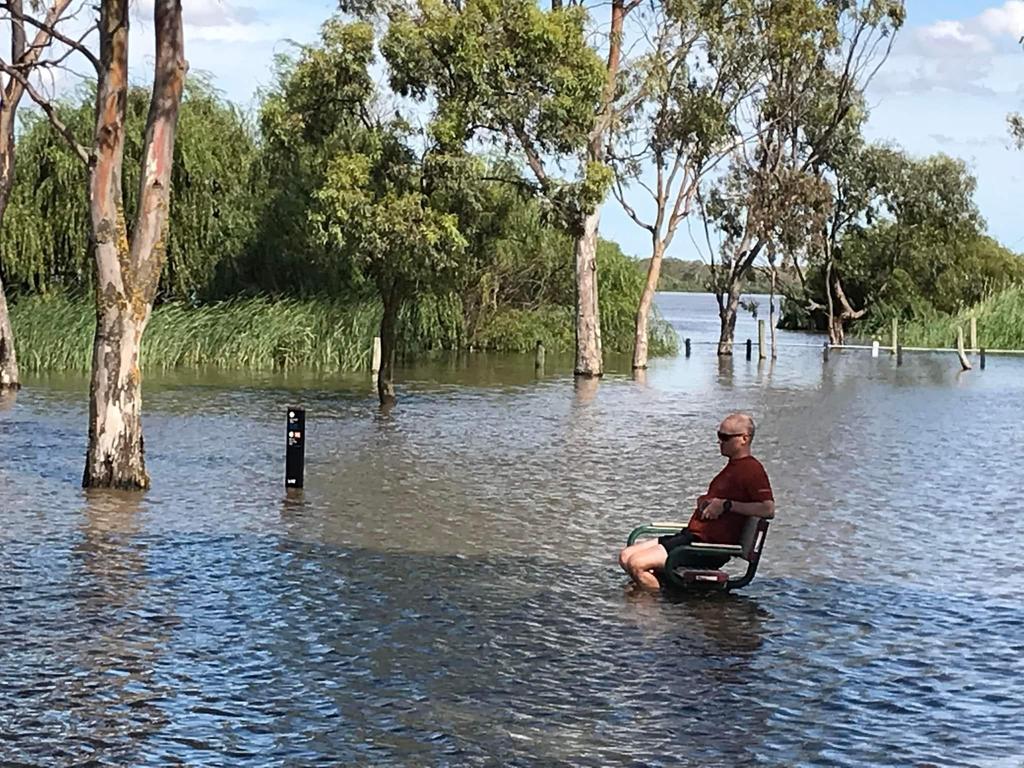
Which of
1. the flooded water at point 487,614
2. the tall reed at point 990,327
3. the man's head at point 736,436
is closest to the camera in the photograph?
the flooded water at point 487,614

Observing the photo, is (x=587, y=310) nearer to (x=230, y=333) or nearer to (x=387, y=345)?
(x=230, y=333)

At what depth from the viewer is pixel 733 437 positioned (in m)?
11.0

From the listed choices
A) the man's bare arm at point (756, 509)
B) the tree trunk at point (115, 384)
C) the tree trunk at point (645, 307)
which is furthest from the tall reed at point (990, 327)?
the man's bare arm at point (756, 509)

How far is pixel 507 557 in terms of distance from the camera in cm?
1298

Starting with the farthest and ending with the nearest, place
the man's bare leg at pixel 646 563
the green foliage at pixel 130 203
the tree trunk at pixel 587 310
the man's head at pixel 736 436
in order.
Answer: the tree trunk at pixel 587 310 < the green foliage at pixel 130 203 < the man's bare leg at pixel 646 563 < the man's head at pixel 736 436

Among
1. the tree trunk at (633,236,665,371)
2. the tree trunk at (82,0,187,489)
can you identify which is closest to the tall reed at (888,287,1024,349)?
the tree trunk at (633,236,665,371)

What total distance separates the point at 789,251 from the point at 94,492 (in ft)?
147

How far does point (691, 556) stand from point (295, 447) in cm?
682

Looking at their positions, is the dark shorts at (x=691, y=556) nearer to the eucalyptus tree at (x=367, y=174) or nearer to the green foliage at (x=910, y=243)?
the eucalyptus tree at (x=367, y=174)

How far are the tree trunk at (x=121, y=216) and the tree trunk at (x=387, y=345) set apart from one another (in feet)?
43.7

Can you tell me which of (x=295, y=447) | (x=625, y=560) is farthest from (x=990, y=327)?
(x=625, y=560)

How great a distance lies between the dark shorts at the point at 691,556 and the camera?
36.3 feet

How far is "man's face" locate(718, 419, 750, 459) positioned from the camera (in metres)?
11.0

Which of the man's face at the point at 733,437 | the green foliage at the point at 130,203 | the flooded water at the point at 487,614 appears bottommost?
the flooded water at the point at 487,614
